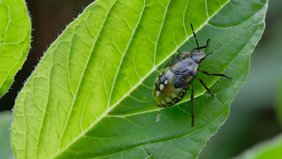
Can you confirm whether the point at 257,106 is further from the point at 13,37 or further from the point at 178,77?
the point at 13,37

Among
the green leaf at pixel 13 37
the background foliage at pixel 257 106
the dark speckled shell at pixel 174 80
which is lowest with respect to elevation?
the background foliage at pixel 257 106

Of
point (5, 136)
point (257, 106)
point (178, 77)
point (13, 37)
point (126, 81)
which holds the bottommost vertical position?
point (257, 106)

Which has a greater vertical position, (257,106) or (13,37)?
(13,37)

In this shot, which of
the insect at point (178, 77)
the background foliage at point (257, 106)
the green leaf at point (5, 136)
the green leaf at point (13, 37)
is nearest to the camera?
the green leaf at point (13, 37)

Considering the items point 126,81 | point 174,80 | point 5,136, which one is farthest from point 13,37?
point 5,136

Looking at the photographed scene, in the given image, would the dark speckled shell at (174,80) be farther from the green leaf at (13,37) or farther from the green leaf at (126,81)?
the green leaf at (13,37)

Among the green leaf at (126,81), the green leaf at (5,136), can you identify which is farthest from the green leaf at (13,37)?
the green leaf at (5,136)

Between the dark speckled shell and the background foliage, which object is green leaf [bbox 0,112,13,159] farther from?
the background foliage

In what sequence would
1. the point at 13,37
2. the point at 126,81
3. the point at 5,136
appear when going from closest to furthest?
1. the point at 13,37
2. the point at 126,81
3. the point at 5,136
